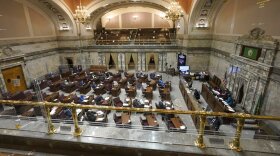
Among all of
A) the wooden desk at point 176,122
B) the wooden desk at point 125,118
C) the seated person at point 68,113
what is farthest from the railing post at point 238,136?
the seated person at point 68,113

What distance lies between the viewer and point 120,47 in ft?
59.6

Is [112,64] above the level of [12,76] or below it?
below

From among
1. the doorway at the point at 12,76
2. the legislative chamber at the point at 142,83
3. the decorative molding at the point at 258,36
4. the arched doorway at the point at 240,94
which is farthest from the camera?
the doorway at the point at 12,76

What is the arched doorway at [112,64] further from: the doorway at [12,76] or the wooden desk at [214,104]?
the wooden desk at [214,104]

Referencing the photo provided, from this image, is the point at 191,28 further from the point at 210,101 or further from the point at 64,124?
the point at 64,124

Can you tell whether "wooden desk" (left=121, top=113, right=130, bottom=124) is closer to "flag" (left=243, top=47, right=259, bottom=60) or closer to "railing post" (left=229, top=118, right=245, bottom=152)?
"railing post" (left=229, top=118, right=245, bottom=152)

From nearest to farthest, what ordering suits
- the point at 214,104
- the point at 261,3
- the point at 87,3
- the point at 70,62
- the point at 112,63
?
the point at 261,3 < the point at 214,104 < the point at 87,3 < the point at 70,62 < the point at 112,63

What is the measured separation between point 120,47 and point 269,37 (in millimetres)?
13429

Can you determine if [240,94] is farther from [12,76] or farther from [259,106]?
[12,76]

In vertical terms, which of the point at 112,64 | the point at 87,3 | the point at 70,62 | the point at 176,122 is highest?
the point at 87,3

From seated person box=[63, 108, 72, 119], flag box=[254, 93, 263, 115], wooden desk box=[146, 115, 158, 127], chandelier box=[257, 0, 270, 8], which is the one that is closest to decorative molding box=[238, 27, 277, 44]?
chandelier box=[257, 0, 270, 8]

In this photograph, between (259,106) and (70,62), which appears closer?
(259,106)

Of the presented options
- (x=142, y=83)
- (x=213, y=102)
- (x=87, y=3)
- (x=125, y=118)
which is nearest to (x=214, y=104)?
(x=213, y=102)

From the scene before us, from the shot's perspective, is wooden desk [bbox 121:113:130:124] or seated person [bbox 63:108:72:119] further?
seated person [bbox 63:108:72:119]
